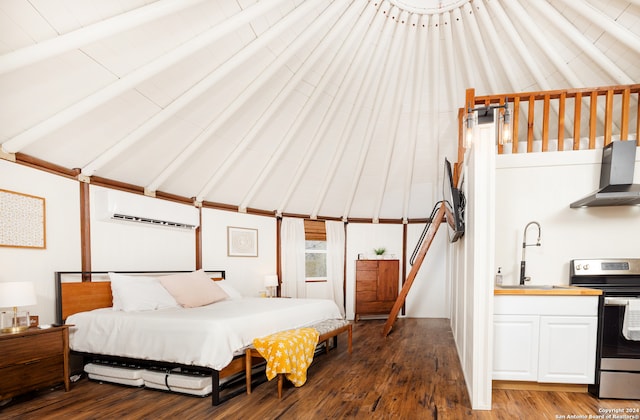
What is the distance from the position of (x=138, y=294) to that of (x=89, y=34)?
8.19ft

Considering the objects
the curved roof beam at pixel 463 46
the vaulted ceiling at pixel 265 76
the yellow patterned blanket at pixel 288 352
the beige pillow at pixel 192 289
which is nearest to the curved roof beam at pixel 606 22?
the vaulted ceiling at pixel 265 76

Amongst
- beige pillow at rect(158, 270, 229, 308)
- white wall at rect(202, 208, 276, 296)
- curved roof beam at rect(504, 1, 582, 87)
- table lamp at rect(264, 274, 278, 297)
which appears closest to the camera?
curved roof beam at rect(504, 1, 582, 87)

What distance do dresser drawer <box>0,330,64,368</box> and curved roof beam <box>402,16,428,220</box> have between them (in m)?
4.67

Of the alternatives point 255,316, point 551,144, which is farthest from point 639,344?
point 255,316

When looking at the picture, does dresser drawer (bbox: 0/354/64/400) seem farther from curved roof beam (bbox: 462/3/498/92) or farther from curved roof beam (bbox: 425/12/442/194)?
curved roof beam (bbox: 462/3/498/92)

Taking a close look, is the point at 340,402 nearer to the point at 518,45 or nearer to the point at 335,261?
the point at 518,45

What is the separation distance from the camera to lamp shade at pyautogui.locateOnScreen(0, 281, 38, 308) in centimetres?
271

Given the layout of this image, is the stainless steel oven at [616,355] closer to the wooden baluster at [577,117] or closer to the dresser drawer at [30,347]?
the wooden baluster at [577,117]

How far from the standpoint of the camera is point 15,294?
275 centimetres

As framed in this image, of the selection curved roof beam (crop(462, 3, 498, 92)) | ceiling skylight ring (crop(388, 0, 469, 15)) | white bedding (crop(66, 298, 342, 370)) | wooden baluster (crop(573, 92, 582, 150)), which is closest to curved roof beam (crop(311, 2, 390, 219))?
ceiling skylight ring (crop(388, 0, 469, 15))

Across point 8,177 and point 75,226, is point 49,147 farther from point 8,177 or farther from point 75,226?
point 75,226

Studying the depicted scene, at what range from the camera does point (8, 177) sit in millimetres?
3180

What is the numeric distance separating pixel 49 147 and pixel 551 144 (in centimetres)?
587

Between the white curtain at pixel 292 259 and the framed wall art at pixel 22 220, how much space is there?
3.92 m
